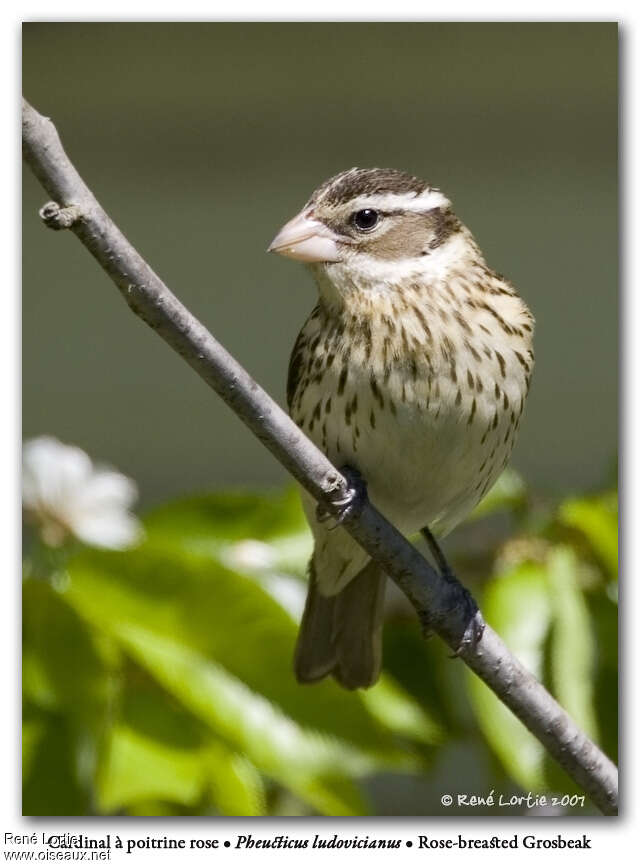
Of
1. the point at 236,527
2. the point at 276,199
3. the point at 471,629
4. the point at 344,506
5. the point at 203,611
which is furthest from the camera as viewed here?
the point at 276,199

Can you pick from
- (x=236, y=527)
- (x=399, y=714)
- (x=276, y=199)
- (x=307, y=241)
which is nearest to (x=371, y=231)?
(x=307, y=241)

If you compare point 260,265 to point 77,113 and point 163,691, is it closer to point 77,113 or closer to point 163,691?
point 77,113

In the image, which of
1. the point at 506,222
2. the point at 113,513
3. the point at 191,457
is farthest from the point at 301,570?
the point at 506,222

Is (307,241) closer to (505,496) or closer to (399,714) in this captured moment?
(505,496)

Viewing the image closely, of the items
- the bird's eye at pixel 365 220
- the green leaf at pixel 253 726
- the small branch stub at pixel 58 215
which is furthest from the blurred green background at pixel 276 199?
the small branch stub at pixel 58 215

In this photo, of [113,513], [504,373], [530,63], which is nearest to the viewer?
[504,373]

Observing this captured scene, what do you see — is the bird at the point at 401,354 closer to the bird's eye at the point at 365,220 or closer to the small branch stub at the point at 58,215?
the bird's eye at the point at 365,220

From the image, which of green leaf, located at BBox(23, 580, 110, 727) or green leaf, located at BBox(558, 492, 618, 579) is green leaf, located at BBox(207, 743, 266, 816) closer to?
green leaf, located at BBox(23, 580, 110, 727)
